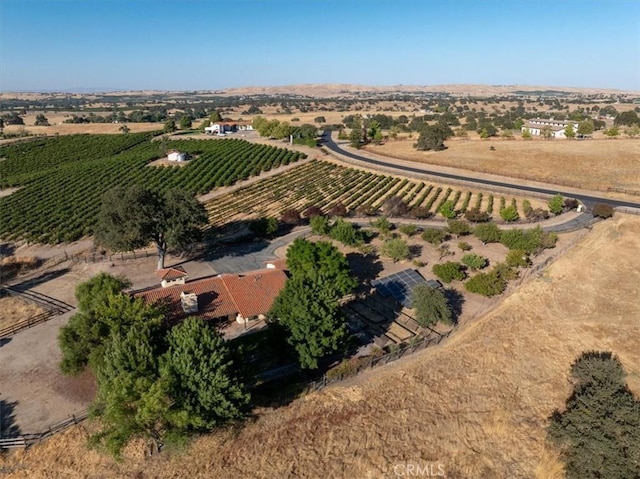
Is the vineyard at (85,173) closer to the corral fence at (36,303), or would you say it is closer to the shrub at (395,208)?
the corral fence at (36,303)

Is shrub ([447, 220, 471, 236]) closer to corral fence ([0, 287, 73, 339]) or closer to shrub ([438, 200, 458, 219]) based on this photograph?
shrub ([438, 200, 458, 219])

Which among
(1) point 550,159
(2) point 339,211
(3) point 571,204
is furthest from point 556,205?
(1) point 550,159

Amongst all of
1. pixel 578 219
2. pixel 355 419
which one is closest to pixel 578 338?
pixel 355 419

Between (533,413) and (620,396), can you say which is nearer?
(620,396)

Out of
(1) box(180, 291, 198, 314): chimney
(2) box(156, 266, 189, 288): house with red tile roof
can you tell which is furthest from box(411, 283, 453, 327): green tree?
(2) box(156, 266, 189, 288): house with red tile roof

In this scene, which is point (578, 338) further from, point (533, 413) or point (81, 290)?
point (81, 290)

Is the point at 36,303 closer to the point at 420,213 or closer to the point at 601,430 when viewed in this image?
the point at 601,430

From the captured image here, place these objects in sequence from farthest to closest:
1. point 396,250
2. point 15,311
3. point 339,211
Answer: point 339,211 → point 396,250 → point 15,311
